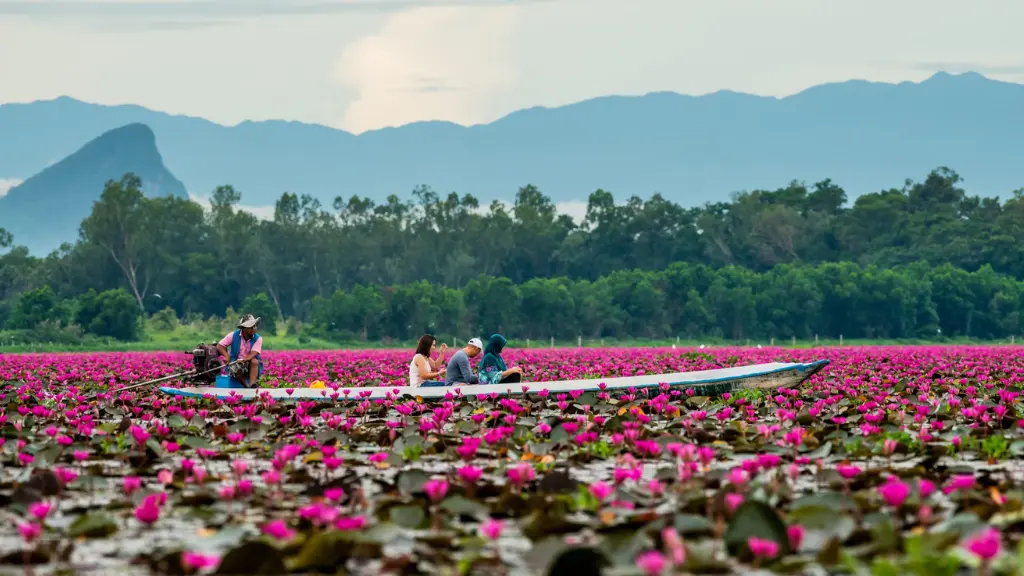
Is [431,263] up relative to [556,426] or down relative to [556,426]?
up

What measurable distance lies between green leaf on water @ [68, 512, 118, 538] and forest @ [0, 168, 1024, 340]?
197 feet

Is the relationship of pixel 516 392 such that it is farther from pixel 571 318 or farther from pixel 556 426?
pixel 571 318

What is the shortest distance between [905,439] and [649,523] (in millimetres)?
4562

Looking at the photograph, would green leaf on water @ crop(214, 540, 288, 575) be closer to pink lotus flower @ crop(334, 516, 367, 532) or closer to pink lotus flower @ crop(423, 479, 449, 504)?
pink lotus flower @ crop(334, 516, 367, 532)

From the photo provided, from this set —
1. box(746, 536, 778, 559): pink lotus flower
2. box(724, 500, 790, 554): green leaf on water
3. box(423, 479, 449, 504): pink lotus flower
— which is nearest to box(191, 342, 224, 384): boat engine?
Answer: box(423, 479, 449, 504): pink lotus flower

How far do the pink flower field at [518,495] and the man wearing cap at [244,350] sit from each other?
4.33 m

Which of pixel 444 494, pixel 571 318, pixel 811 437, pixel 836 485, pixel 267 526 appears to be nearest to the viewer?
pixel 267 526

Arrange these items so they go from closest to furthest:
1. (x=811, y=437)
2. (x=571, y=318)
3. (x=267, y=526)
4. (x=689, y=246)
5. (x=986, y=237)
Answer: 1. (x=267, y=526)
2. (x=811, y=437)
3. (x=571, y=318)
4. (x=986, y=237)
5. (x=689, y=246)

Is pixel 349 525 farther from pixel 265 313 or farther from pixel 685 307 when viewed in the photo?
pixel 685 307

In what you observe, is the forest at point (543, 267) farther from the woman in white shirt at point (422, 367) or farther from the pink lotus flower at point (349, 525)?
the pink lotus flower at point (349, 525)

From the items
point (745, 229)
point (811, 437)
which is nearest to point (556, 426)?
point (811, 437)

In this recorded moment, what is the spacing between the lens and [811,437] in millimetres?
10805

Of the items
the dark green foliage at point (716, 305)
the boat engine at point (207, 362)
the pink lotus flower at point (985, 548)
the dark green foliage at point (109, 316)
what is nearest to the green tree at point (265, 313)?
the dark green foliage at point (716, 305)

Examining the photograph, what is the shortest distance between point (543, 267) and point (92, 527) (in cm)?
9679
